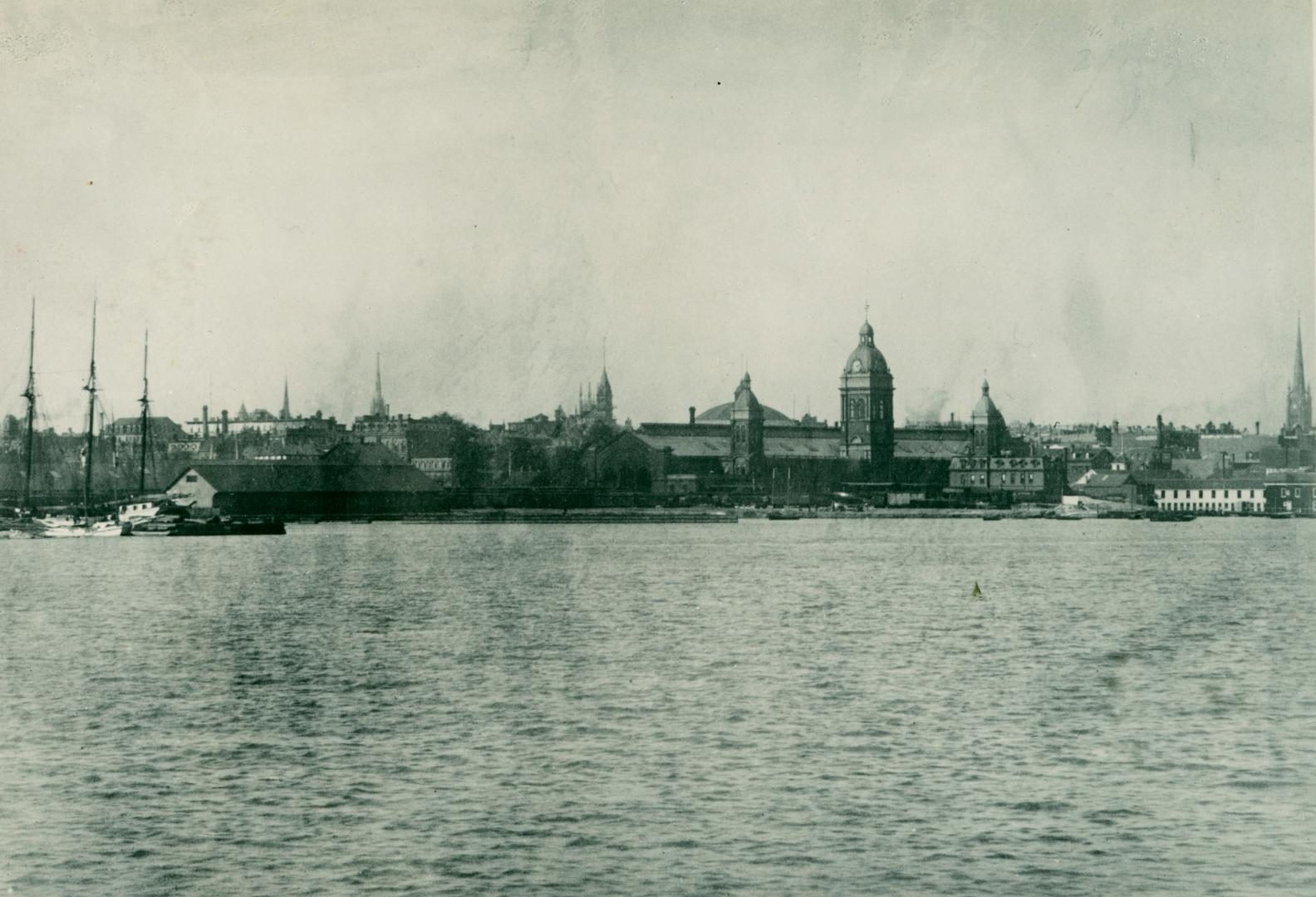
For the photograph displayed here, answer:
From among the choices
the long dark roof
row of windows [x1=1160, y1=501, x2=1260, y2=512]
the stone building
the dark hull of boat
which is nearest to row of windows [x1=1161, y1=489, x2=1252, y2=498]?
row of windows [x1=1160, y1=501, x2=1260, y2=512]

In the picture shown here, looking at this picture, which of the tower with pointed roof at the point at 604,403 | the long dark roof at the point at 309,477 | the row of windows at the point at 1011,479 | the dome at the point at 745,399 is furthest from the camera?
the row of windows at the point at 1011,479

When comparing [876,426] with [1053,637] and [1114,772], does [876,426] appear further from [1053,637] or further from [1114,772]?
[1114,772]

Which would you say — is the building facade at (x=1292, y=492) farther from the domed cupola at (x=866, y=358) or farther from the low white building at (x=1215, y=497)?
the domed cupola at (x=866, y=358)

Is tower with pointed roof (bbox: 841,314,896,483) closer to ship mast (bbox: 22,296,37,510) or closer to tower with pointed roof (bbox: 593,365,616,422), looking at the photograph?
tower with pointed roof (bbox: 593,365,616,422)

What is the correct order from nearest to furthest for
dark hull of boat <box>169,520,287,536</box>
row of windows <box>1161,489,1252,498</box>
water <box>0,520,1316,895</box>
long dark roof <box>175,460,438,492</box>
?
water <box>0,520,1316,895</box>, dark hull of boat <box>169,520,287,536</box>, long dark roof <box>175,460,438,492</box>, row of windows <box>1161,489,1252,498</box>

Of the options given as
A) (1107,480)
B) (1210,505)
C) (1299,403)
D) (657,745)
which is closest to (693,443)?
(1107,480)

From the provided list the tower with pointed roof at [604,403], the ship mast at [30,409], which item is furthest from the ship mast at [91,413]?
the tower with pointed roof at [604,403]
